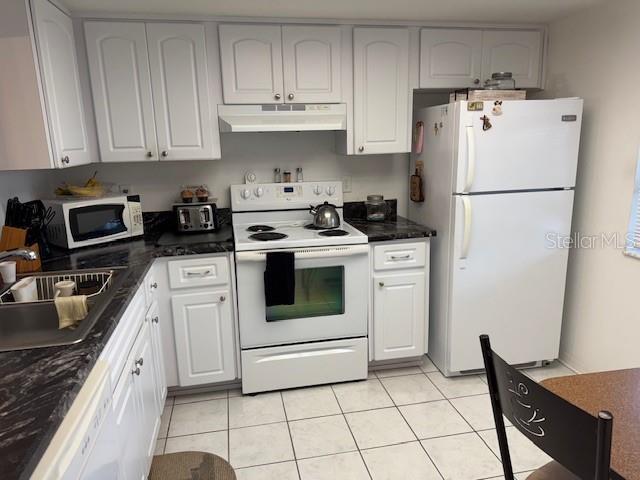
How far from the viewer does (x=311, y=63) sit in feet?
8.70

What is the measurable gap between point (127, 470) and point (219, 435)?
84 cm

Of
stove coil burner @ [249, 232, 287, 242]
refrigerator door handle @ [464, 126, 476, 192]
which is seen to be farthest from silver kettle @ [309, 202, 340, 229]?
refrigerator door handle @ [464, 126, 476, 192]

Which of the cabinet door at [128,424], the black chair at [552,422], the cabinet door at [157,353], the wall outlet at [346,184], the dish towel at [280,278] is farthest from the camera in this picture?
the wall outlet at [346,184]

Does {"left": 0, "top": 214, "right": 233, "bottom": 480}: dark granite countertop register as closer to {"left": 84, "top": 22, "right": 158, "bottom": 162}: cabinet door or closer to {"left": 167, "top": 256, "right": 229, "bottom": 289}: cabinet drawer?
{"left": 167, "top": 256, "right": 229, "bottom": 289}: cabinet drawer

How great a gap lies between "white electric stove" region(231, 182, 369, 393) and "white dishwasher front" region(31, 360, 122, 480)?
119 cm

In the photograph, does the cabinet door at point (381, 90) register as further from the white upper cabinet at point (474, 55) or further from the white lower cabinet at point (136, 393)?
the white lower cabinet at point (136, 393)

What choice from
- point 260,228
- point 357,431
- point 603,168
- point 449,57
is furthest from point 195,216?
point 603,168

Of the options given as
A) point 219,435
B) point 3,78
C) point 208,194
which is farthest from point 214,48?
point 219,435

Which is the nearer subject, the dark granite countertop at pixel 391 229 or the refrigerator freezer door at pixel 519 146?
the refrigerator freezer door at pixel 519 146

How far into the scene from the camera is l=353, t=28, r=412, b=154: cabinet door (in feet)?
8.83

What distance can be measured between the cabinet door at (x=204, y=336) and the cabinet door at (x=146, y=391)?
331mm

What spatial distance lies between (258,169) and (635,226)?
224 centimetres

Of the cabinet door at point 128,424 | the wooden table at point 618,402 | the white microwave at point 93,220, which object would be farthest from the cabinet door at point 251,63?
the wooden table at point 618,402

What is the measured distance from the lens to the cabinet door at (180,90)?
8.19 feet
